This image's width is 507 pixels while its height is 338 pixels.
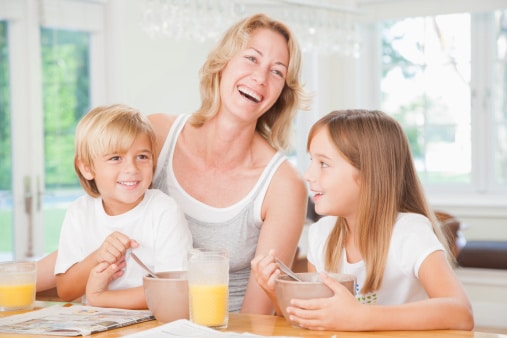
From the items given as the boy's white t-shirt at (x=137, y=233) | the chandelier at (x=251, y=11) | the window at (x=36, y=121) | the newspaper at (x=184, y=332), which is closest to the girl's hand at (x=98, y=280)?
the boy's white t-shirt at (x=137, y=233)

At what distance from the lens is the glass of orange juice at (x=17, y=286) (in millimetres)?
1752

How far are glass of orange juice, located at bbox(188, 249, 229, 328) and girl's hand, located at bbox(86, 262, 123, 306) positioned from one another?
0.37m

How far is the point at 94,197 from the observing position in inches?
85.0

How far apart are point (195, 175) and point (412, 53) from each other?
413 cm

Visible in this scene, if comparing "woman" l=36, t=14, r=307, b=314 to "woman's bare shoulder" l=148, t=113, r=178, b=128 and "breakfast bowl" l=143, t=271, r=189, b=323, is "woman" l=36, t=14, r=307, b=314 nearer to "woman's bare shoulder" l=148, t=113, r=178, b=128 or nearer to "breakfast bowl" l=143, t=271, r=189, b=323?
"woman's bare shoulder" l=148, t=113, r=178, b=128

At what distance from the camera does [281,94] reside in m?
2.45

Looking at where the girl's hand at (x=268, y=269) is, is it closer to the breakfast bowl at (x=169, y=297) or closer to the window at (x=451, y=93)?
the breakfast bowl at (x=169, y=297)

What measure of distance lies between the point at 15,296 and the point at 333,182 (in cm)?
79

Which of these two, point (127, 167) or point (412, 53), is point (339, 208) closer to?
point (127, 167)

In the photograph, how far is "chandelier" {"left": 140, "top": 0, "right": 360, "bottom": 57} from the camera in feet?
12.9

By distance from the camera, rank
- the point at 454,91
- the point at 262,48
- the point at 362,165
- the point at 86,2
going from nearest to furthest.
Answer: the point at 362,165, the point at 262,48, the point at 86,2, the point at 454,91

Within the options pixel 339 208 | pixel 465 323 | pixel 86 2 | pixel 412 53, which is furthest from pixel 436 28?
pixel 465 323

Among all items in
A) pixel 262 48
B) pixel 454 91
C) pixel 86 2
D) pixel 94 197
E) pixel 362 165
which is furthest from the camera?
pixel 454 91

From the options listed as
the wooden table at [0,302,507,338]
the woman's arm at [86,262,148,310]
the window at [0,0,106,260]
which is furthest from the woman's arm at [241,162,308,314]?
the window at [0,0,106,260]
